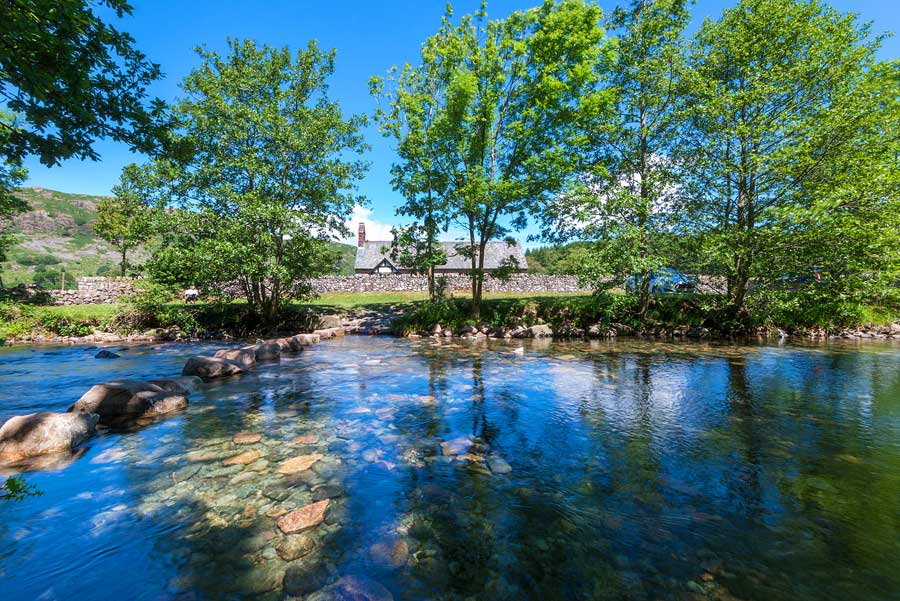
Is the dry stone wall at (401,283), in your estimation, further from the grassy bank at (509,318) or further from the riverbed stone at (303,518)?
the riverbed stone at (303,518)

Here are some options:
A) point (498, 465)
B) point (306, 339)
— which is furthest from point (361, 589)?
point (306, 339)

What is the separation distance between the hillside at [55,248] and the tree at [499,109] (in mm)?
95409

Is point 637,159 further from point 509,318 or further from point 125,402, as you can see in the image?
point 125,402

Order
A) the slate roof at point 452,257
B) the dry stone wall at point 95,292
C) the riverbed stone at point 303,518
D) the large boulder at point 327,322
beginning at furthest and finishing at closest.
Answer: the slate roof at point 452,257, the dry stone wall at point 95,292, the large boulder at point 327,322, the riverbed stone at point 303,518

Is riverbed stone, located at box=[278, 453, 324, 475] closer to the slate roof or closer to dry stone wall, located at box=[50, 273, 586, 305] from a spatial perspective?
dry stone wall, located at box=[50, 273, 586, 305]

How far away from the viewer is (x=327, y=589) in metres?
2.84

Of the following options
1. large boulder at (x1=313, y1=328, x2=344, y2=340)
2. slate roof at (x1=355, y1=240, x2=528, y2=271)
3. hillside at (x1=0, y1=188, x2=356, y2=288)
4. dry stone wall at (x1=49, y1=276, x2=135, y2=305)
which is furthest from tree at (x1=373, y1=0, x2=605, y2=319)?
hillside at (x1=0, y1=188, x2=356, y2=288)

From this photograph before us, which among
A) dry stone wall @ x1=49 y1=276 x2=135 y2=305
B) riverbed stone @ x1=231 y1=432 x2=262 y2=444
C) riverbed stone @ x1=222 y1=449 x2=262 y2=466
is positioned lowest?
riverbed stone @ x1=231 y1=432 x2=262 y2=444

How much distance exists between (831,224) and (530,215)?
12.1 meters

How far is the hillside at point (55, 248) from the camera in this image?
12288 centimetres

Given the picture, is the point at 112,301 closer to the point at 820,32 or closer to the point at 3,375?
the point at 3,375

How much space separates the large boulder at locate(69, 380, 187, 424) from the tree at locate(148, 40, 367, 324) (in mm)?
10236

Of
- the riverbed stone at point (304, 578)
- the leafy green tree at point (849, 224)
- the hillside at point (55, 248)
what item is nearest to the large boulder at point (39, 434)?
the riverbed stone at point (304, 578)

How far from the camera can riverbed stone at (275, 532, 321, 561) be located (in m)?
3.28
